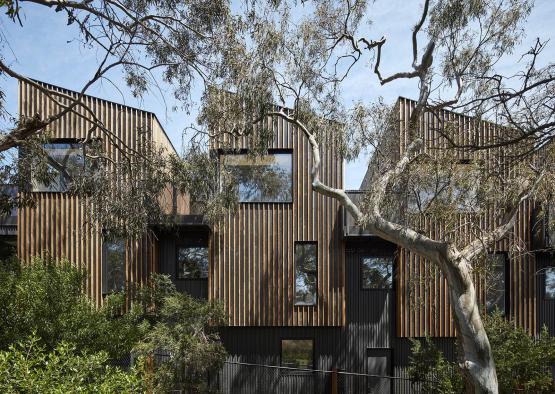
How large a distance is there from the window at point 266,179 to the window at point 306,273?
1.43 m

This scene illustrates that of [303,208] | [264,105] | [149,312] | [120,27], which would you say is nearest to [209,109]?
[264,105]

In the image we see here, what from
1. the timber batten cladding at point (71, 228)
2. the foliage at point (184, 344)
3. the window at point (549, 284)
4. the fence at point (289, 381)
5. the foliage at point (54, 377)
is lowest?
the fence at point (289, 381)

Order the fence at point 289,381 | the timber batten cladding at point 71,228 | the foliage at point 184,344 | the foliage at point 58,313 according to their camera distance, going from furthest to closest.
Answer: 1. the timber batten cladding at point 71,228
2. the fence at point 289,381
3. the foliage at point 184,344
4. the foliage at point 58,313

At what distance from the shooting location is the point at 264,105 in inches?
444

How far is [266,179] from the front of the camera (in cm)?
1496

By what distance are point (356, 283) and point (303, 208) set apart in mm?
2599

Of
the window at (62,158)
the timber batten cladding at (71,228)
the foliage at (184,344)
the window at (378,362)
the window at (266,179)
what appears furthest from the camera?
the window at (378,362)

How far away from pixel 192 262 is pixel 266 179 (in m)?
3.11

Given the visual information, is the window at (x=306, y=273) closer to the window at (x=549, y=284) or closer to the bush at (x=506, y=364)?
the bush at (x=506, y=364)

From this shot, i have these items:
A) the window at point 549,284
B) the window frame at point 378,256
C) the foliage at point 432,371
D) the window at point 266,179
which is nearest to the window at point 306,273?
the window frame at point 378,256

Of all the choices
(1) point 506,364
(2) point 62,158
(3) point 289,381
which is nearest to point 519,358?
(1) point 506,364

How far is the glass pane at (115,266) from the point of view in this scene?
14.4 m

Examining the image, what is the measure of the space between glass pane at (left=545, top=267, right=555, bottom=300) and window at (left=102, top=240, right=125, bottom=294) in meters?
11.6

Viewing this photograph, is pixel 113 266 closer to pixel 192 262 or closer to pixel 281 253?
pixel 192 262
